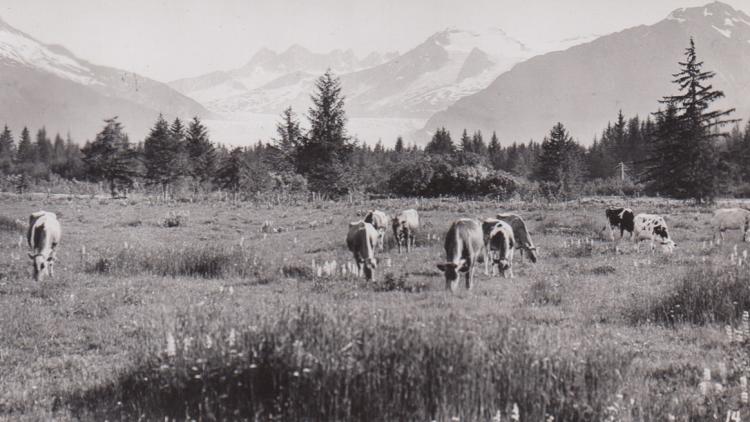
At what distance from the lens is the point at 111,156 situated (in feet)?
205

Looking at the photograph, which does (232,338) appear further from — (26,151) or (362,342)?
(26,151)

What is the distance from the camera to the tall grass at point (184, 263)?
15625mm

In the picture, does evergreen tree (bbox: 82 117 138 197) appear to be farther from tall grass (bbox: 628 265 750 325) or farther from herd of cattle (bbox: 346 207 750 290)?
tall grass (bbox: 628 265 750 325)

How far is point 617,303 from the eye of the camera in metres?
11.0

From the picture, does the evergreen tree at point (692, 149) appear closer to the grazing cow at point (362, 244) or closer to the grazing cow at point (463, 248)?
the grazing cow at point (463, 248)

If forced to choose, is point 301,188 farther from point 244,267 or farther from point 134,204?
point 244,267

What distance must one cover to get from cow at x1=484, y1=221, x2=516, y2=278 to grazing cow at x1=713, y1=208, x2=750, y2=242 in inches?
447

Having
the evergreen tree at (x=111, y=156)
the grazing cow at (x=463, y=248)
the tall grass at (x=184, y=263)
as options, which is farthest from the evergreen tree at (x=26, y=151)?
the grazing cow at (x=463, y=248)

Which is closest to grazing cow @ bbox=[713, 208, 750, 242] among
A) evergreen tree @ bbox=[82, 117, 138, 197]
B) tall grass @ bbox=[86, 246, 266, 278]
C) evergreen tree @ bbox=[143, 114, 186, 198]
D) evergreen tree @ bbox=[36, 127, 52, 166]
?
tall grass @ bbox=[86, 246, 266, 278]

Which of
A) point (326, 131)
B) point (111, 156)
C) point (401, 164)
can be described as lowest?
point (401, 164)

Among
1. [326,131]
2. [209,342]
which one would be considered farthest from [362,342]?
[326,131]

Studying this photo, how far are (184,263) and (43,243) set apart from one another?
4.01m

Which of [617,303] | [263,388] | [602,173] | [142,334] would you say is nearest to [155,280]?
[142,334]

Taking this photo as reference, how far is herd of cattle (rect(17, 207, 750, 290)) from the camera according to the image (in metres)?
13.8
